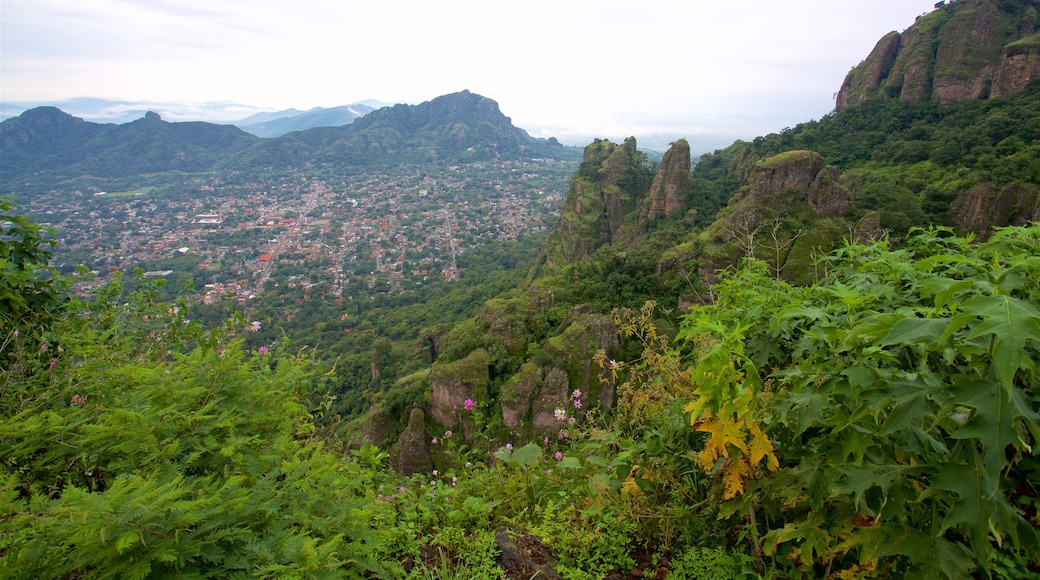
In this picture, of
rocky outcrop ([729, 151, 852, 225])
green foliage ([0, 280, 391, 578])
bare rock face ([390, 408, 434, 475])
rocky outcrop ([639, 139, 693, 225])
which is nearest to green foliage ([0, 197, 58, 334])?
green foliage ([0, 280, 391, 578])

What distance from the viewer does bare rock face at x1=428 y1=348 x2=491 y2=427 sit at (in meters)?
16.0

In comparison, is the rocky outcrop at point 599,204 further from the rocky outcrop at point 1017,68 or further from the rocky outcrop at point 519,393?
the rocky outcrop at point 1017,68

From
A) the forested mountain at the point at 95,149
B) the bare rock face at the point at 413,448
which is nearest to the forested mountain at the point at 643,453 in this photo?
the bare rock face at the point at 413,448

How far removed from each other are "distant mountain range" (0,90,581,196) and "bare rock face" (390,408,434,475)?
112754 millimetres

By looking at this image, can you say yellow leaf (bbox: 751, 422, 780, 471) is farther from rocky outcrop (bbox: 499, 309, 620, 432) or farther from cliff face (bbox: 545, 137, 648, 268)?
cliff face (bbox: 545, 137, 648, 268)

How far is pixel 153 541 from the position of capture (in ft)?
4.60

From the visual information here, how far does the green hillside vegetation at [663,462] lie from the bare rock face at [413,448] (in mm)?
12608

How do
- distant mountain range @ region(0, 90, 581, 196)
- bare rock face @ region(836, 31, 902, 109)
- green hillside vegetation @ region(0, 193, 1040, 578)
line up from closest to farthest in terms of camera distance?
green hillside vegetation @ region(0, 193, 1040, 578) → bare rock face @ region(836, 31, 902, 109) → distant mountain range @ region(0, 90, 581, 196)

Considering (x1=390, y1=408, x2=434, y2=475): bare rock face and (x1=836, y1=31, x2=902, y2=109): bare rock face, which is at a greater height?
(x1=836, y1=31, x2=902, y2=109): bare rock face

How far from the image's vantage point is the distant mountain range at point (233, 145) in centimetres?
10375

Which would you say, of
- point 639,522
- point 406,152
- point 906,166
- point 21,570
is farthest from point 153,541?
point 406,152

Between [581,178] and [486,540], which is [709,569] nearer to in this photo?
[486,540]

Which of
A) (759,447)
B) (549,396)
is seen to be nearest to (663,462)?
(759,447)

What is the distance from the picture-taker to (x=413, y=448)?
1544 centimetres
